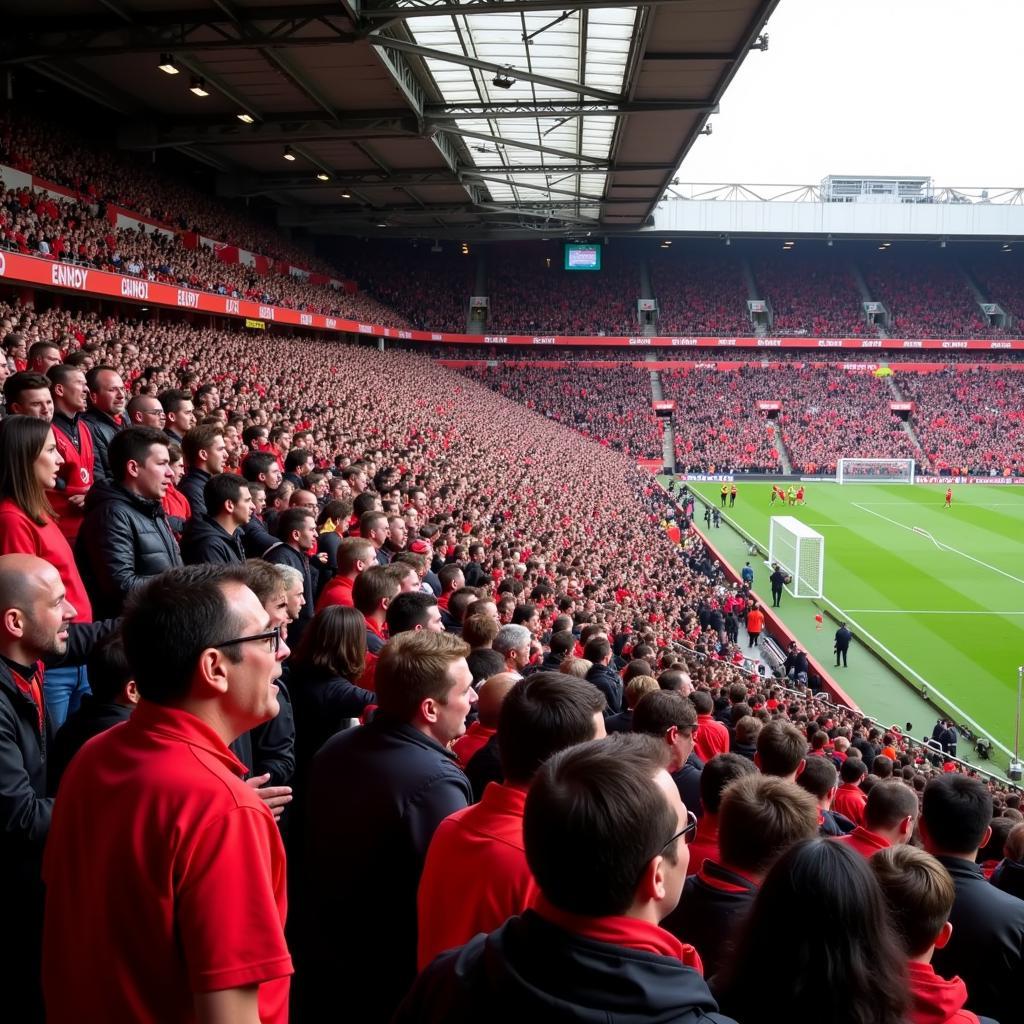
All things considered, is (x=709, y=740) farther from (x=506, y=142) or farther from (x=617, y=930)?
(x=506, y=142)

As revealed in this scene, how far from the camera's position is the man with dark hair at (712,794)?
3.73m

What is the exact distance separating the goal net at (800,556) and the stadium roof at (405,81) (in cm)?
1173

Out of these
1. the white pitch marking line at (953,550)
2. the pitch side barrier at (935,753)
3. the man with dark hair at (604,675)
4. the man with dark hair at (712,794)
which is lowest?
the pitch side barrier at (935,753)

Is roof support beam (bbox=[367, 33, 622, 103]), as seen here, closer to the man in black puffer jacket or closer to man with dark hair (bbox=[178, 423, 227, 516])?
man with dark hair (bbox=[178, 423, 227, 516])

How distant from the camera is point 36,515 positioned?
4.11 meters

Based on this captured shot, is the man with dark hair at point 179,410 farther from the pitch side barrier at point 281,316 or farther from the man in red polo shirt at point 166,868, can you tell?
the pitch side barrier at point 281,316

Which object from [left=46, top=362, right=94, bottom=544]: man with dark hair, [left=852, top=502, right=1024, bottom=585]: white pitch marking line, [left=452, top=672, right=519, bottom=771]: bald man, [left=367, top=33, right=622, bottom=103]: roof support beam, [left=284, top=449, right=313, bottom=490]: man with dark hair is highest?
[left=367, top=33, right=622, bottom=103]: roof support beam

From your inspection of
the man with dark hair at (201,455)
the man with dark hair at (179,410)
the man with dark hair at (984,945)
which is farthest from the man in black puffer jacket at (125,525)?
the man with dark hair at (984,945)

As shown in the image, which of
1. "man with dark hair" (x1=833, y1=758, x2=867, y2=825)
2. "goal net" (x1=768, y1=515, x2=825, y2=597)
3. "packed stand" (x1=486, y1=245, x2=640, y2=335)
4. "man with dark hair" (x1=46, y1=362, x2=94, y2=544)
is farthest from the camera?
"packed stand" (x1=486, y1=245, x2=640, y2=335)

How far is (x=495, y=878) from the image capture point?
2.44 m

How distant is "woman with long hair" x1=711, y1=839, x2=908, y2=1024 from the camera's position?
1.93m

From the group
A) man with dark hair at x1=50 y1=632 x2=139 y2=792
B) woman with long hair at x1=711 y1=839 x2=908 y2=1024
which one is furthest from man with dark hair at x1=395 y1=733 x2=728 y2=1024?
man with dark hair at x1=50 y1=632 x2=139 y2=792

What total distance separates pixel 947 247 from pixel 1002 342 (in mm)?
8488

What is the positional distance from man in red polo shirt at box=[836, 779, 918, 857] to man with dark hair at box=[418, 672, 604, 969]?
7.73ft
